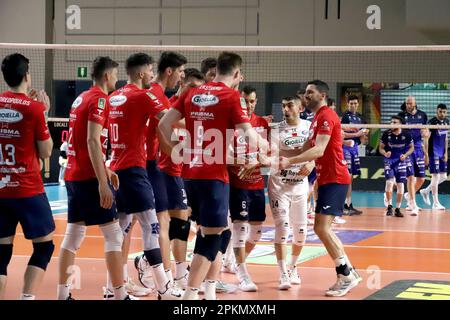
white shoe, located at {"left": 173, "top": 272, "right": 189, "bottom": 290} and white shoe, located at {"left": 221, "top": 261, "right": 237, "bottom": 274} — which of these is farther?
white shoe, located at {"left": 221, "top": 261, "right": 237, "bottom": 274}

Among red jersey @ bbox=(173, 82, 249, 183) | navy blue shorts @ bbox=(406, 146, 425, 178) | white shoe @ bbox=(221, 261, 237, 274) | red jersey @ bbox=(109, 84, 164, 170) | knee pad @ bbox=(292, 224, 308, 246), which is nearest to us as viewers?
red jersey @ bbox=(173, 82, 249, 183)

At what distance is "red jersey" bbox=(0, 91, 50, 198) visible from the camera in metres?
6.13

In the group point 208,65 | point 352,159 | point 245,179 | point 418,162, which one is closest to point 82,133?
point 208,65

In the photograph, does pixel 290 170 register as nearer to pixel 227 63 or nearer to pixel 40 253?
pixel 227 63

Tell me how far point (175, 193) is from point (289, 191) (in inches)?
63.0

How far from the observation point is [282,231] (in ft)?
27.6

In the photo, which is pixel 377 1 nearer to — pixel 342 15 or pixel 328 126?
pixel 342 15

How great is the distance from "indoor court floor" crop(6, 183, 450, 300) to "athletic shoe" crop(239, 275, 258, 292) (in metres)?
0.08

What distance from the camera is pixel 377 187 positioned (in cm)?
2195

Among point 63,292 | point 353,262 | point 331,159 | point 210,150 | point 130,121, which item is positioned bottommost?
point 353,262

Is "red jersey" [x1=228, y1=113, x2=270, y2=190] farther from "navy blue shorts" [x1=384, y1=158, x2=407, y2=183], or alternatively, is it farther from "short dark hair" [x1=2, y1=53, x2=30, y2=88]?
"navy blue shorts" [x1=384, y1=158, x2=407, y2=183]

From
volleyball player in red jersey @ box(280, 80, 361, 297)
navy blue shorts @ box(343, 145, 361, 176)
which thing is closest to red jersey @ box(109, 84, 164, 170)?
volleyball player in red jersey @ box(280, 80, 361, 297)

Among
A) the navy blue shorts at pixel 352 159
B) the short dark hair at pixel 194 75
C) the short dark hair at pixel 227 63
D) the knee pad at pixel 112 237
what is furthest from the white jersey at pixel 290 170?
the navy blue shorts at pixel 352 159

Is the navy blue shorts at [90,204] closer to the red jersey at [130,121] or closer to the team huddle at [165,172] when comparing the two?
the team huddle at [165,172]
